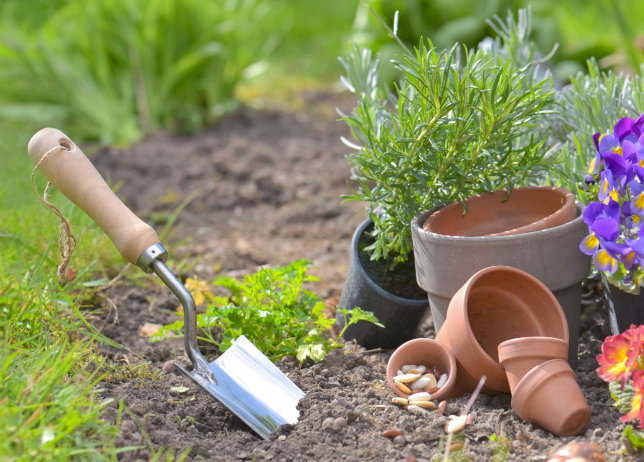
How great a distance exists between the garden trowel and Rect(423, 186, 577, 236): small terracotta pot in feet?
1.86

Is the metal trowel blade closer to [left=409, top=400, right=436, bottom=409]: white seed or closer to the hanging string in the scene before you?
[left=409, top=400, right=436, bottom=409]: white seed

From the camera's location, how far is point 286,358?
1.68 m

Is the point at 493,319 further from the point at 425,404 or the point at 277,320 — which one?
the point at 277,320

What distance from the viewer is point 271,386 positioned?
4.89 ft

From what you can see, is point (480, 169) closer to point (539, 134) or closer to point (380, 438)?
point (539, 134)

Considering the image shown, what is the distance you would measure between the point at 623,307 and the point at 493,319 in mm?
305

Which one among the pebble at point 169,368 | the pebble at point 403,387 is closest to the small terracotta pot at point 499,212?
the pebble at point 403,387

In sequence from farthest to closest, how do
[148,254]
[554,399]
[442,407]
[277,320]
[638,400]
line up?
[277,320] < [148,254] < [442,407] < [554,399] < [638,400]

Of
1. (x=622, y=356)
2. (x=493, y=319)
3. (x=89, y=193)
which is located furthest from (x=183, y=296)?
(x=622, y=356)

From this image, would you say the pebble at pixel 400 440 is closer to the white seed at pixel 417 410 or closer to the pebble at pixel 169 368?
the white seed at pixel 417 410

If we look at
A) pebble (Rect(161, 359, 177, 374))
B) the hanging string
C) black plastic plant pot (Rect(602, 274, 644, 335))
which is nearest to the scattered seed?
black plastic plant pot (Rect(602, 274, 644, 335))

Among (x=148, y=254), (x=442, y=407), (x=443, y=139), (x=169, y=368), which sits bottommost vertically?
(x=442, y=407)

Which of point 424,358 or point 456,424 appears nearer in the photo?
point 456,424

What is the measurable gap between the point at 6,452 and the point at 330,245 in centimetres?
179
